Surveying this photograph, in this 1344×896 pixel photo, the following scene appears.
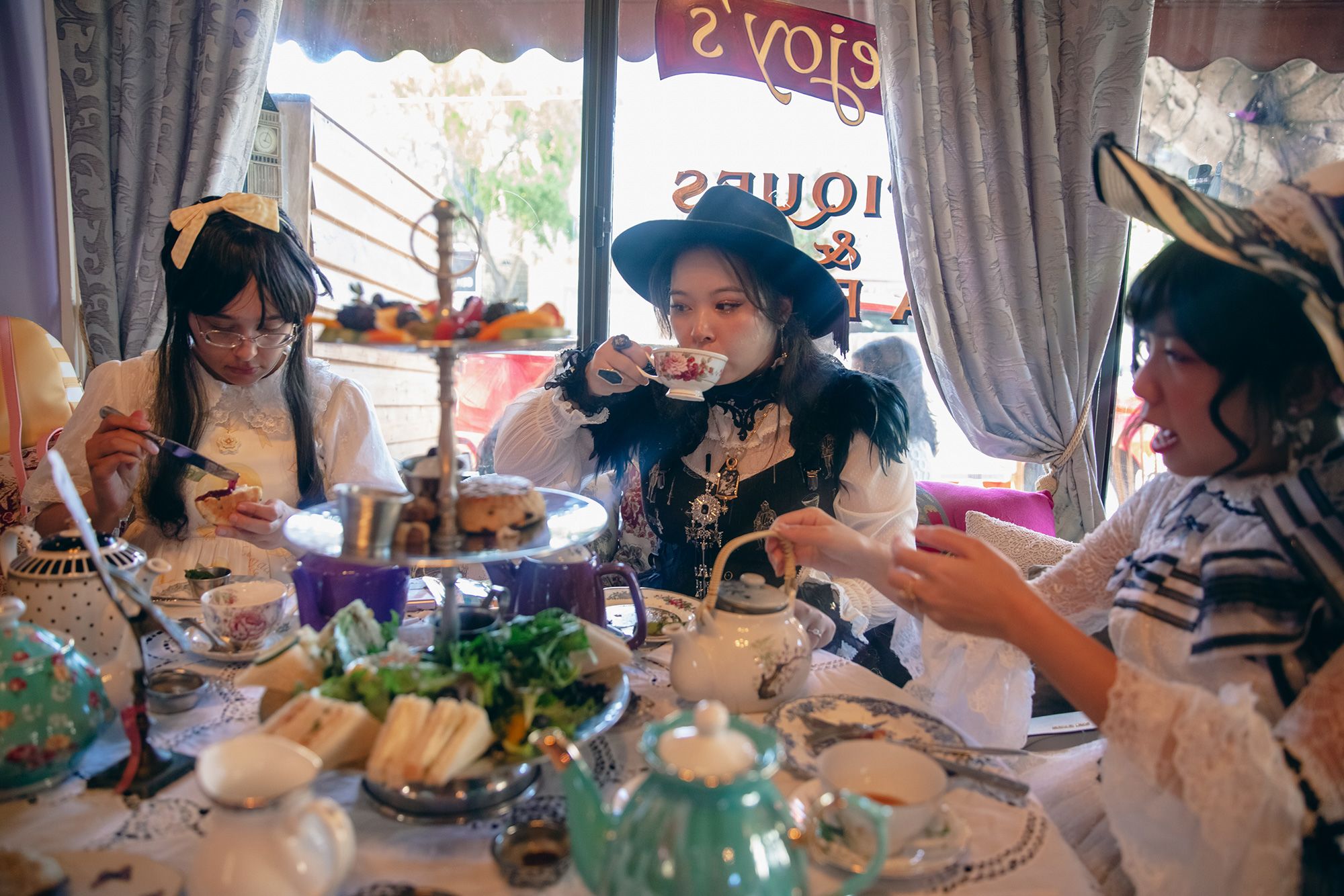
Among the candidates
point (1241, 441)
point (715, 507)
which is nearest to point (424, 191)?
point (715, 507)

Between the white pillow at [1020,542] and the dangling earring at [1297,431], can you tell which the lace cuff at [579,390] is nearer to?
the white pillow at [1020,542]

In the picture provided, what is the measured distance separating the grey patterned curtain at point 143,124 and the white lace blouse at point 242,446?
1080mm

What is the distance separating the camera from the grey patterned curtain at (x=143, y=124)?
2721mm

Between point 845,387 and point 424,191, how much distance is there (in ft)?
6.92

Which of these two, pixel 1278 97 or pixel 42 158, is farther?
pixel 1278 97

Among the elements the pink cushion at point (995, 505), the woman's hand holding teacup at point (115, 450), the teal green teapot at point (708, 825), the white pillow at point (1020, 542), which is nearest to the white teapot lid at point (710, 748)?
the teal green teapot at point (708, 825)

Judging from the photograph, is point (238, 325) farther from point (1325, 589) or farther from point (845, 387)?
point (1325, 589)

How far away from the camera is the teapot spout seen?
71 centimetres

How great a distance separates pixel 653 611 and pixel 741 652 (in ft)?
1.57

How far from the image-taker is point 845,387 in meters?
1.92

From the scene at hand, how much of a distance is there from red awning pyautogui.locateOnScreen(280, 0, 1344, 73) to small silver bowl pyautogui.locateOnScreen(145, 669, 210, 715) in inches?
104

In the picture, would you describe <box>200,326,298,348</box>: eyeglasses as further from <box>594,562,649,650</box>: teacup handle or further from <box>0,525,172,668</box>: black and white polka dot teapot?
<box>594,562,649,650</box>: teacup handle

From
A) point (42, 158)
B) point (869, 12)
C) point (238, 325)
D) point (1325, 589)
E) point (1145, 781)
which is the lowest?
point (1145, 781)

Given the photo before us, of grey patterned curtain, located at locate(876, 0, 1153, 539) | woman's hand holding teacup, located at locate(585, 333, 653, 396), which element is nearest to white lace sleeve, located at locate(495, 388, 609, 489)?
woman's hand holding teacup, located at locate(585, 333, 653, 396)
